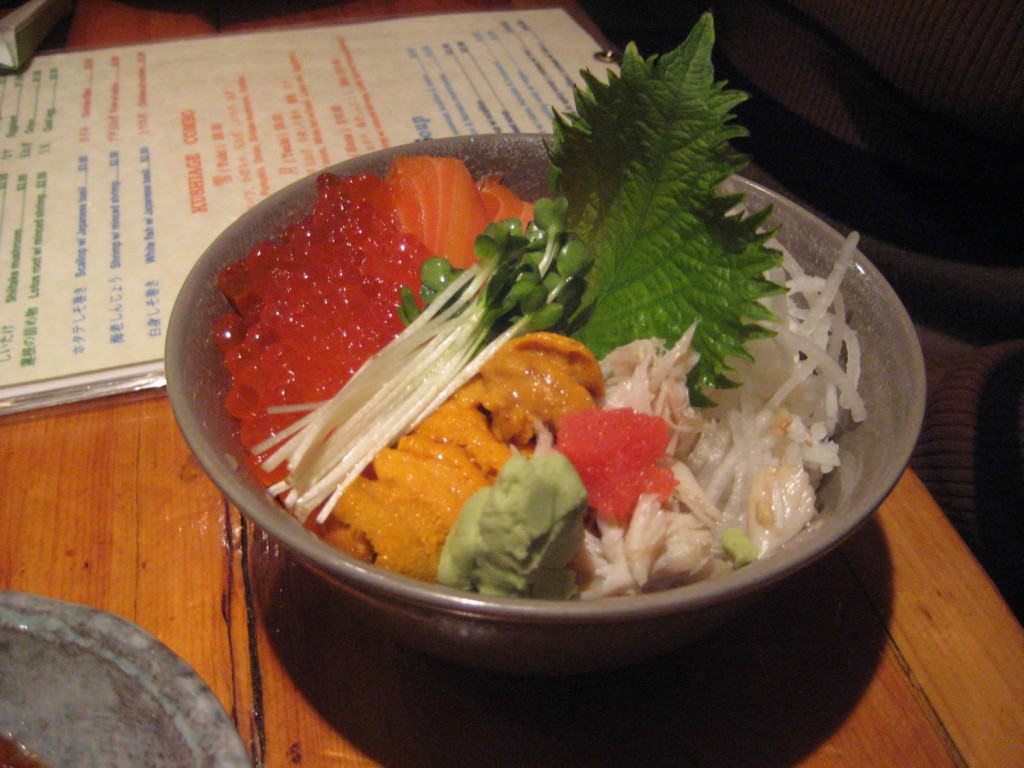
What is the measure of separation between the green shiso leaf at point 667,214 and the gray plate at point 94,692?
1.80 ft

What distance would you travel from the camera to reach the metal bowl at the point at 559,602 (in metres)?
0.55

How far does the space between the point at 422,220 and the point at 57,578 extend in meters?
0.59

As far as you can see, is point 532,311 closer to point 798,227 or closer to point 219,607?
point 798,227

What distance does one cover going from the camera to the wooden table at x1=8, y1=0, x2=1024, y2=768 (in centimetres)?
72

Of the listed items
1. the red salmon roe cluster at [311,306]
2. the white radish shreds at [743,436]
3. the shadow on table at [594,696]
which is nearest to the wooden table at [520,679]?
the shadow on table at [594,696]

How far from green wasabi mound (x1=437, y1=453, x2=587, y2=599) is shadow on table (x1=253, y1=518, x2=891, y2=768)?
0.18m

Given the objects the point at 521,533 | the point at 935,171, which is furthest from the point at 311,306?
the point at 935,171

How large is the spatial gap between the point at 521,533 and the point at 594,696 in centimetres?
27

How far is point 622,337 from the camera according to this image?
89 cm

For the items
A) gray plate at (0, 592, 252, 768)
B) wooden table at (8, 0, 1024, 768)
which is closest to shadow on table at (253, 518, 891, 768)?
wooden table at (8, 0, 1024, 768)

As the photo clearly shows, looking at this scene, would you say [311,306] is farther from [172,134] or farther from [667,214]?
[172,134]

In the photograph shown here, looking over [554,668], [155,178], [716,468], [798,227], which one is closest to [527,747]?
[554,668]

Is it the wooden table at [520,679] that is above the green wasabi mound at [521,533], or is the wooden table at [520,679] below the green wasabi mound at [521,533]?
below

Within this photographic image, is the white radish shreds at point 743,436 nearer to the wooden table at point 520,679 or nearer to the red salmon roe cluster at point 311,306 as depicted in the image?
the wooden table at point 520,679
